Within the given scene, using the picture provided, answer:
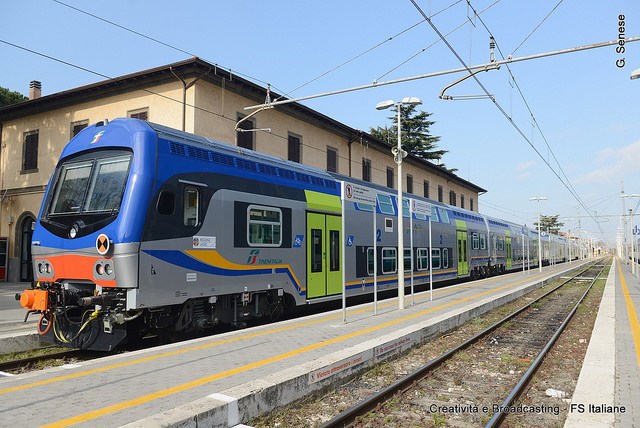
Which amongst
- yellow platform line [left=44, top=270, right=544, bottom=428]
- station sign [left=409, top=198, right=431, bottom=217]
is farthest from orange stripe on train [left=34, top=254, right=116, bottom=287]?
station sign [left=409, top=198, right=431, bottom=217]

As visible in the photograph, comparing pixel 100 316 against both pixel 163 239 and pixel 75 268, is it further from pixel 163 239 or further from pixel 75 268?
pixel 163 239

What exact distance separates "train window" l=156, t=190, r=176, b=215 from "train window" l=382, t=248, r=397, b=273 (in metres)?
8.61

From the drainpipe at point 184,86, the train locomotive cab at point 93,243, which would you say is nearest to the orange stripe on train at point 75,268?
the train locomotive cab at point 93,243

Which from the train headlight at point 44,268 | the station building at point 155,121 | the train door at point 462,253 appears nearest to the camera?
the train headlight at point 44,268

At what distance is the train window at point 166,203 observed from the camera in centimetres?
779

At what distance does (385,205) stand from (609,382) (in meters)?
9.95

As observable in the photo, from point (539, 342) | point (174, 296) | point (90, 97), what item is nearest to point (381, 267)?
point (539, 342)

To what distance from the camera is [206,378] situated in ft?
18.9

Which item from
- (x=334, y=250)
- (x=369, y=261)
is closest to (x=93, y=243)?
(x=334, y=250)

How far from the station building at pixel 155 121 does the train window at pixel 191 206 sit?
319 inches

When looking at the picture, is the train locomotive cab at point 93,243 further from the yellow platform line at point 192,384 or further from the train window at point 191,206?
the yellow platform line at point 192,384

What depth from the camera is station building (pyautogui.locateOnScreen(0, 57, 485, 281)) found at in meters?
19.0

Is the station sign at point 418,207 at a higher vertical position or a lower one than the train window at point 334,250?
higher

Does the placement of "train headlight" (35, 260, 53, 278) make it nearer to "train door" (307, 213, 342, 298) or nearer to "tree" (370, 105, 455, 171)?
"train door" (307, 213, 342, 298)
